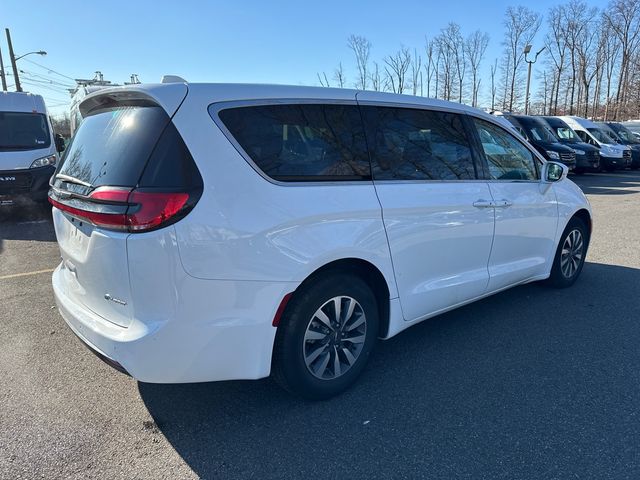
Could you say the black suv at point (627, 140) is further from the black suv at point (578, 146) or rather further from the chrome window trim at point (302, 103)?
the chrome window trim at point (302, 103)

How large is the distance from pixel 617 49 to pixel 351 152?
66.5 meters

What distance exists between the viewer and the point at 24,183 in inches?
368

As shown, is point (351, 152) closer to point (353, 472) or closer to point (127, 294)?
point (127, 294)

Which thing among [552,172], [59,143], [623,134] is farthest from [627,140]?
[59,143]

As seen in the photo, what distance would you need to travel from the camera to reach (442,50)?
47594mm

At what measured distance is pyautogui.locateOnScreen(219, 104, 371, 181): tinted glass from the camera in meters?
2.52

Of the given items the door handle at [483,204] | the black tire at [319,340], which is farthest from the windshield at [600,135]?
the black tire at [319,340]

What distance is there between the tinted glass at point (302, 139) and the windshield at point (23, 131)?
9.06 metres

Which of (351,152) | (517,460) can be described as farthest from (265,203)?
(517,460)

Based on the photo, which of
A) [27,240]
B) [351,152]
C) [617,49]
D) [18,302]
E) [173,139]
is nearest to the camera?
[173,139]

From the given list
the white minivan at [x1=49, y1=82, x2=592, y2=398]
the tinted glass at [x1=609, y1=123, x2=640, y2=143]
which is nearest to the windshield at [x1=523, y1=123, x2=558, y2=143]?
the tinted glass at [x1=609, y1=123, x2=640, y2=143]

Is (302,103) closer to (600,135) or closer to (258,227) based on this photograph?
(258,227)

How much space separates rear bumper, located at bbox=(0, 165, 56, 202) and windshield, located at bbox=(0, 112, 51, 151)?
0.58m

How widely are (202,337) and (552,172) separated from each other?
3587 millimetres
